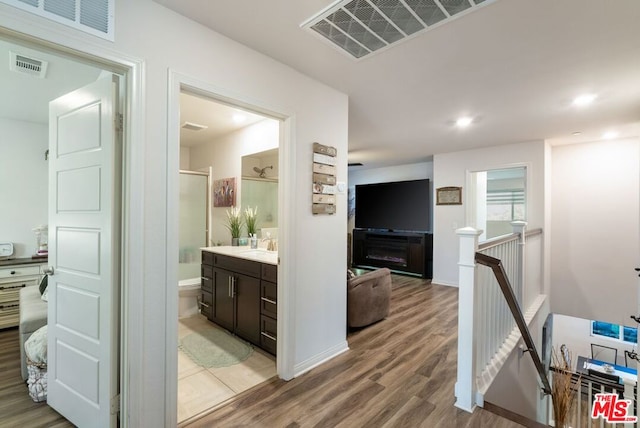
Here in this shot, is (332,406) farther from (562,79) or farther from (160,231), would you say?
(562,79)

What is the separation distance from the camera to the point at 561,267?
4715 millimetres

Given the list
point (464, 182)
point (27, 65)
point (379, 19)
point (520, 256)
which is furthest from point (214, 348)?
point (464, 182)

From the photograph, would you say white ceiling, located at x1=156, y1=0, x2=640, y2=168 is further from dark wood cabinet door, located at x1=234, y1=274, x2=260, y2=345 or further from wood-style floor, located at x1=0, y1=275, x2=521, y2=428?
wood-style floor, located at x1=0, y1=275, x2=521, y2=428

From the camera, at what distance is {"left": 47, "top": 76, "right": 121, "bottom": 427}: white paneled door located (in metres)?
1.58

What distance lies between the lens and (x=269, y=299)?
103 inches

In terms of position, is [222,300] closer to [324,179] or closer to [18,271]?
[324,179]

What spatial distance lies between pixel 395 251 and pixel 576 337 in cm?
402

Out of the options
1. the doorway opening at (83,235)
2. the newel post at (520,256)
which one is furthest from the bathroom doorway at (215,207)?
the newel post at (520,256)

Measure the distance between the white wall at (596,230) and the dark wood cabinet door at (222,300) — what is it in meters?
5.14

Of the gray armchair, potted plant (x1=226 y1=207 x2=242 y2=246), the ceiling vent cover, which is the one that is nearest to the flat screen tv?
the gray armchair

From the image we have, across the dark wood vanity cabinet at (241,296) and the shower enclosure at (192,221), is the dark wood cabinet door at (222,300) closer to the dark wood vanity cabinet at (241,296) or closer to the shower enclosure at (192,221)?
the dark wood vanity cabinet at (241,296)

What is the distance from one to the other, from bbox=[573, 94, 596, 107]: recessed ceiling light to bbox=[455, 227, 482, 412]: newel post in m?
2.06

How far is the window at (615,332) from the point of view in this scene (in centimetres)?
536

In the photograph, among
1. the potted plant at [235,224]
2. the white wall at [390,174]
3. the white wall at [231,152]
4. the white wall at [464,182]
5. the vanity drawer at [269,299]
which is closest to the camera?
the vanity drawer at [269,299]
